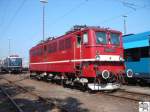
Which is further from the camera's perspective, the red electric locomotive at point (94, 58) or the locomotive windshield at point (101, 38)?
the locomotive windshield at point (101, 38)

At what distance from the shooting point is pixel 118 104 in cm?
1248

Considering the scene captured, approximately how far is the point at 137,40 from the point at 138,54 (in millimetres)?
939

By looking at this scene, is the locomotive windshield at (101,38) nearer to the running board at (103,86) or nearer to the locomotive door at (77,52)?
the locomotive door at (77,52)

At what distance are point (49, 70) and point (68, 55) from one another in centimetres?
558

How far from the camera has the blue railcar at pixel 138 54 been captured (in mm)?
19031

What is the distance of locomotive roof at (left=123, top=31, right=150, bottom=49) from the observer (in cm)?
1904

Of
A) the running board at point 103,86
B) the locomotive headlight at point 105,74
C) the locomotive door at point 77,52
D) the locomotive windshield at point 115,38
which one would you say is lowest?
the running board at point 103,86

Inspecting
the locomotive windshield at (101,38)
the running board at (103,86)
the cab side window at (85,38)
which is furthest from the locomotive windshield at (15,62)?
the running board at (103,86)

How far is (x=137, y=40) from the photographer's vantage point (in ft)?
65.9

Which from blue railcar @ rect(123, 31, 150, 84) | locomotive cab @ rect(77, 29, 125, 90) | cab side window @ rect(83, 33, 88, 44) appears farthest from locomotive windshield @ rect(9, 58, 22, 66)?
cab side window @ rect(83, 33, 88, 44)

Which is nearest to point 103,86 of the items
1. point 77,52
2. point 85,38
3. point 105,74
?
point 105,74

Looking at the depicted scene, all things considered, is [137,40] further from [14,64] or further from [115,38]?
[14,64]

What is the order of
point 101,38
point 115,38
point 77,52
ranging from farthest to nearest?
1. point 77,52
2. point 115,38
3. point 101,38

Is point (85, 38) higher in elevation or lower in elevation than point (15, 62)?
higher
